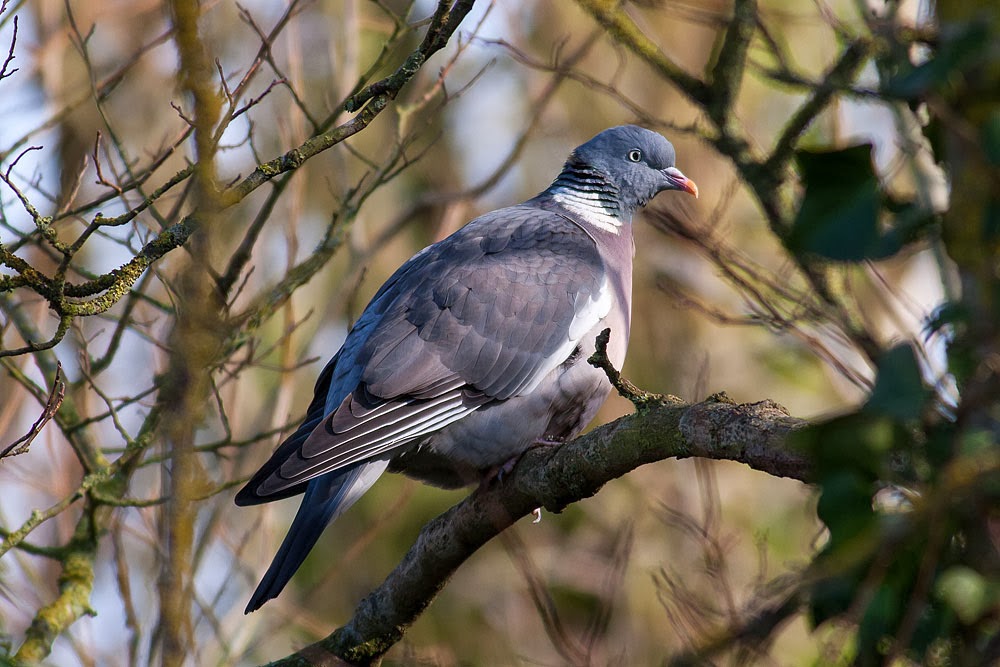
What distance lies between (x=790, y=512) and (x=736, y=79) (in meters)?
5.89

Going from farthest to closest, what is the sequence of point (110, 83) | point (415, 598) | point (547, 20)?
1. point (547, 20)
2. point (110, 83)
3. point (415, 598)

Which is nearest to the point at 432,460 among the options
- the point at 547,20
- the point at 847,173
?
the point at 847,173

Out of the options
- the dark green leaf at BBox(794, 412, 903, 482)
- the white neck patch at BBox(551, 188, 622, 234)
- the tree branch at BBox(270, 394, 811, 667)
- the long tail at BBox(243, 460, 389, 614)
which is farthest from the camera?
the white neck patch at BBox(551, 188, 622, 234)

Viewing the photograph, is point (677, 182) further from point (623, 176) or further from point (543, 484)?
point (543, 484)

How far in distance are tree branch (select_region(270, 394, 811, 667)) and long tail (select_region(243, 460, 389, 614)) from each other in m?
0.29

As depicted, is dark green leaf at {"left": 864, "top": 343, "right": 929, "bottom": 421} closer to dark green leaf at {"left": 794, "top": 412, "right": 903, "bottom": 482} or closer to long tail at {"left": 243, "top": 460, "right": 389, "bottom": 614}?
dark green leaf at {"left": 794, "top": 412, "right": 903, "bottom": 482}

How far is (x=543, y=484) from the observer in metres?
3.37

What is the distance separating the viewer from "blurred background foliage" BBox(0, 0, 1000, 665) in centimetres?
127

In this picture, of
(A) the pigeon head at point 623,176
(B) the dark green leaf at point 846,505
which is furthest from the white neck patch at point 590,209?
(B) the dark green leaf at point 846,505

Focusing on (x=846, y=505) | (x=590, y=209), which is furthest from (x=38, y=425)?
(x=590, y=209)

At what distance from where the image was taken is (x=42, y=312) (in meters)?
4.88

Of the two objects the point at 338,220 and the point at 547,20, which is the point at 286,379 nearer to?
the point at 338,220

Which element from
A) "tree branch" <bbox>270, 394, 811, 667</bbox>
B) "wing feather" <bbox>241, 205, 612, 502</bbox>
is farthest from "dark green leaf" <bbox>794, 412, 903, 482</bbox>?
"wing feather" <bbox>241, 205, 612, 502</bbox>

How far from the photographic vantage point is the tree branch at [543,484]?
2611 millimetres
